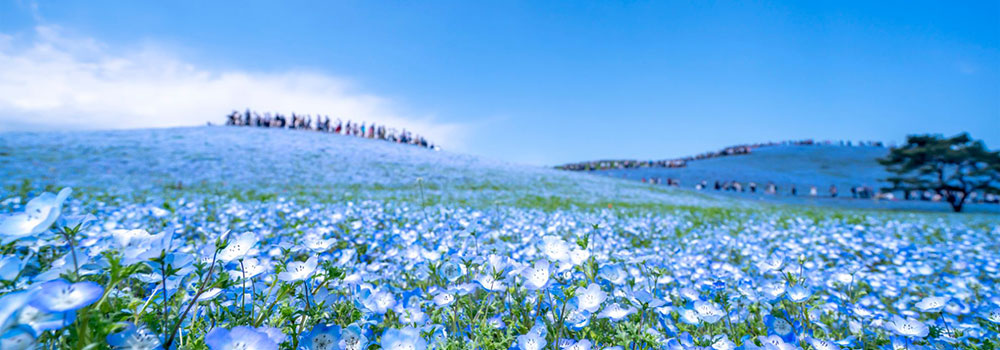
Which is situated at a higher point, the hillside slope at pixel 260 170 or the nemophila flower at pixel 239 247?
the nemophila flower at pixel 239 247

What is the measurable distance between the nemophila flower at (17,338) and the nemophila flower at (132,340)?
0.17m

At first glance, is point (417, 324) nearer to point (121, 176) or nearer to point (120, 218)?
point (120, 218)

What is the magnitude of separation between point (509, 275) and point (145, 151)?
28.5 metres

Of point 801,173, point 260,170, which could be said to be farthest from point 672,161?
point 260,170

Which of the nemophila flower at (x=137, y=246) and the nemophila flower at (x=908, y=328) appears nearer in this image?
the nemophila flower at (x=137, y=246)

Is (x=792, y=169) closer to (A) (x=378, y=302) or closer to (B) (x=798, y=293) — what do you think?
(B) (x=798, y=293)

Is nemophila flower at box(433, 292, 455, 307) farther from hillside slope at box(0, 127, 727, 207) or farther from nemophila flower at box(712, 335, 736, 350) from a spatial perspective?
hillside slope at box(0, 127, 727, 207)

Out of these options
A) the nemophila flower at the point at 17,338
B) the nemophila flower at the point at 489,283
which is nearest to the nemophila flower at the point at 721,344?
the nemophila flower at the point at 489,283

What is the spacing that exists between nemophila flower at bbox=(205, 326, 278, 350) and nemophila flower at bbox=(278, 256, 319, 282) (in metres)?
0.25

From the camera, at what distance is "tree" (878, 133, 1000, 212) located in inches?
1118

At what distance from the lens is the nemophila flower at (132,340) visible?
0.90 m

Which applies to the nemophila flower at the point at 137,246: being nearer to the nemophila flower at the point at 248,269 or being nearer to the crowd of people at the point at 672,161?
the nemophila flower at the point at 248,269

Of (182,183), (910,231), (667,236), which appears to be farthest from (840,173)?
(182,183)

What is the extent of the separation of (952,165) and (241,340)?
1694 inches
